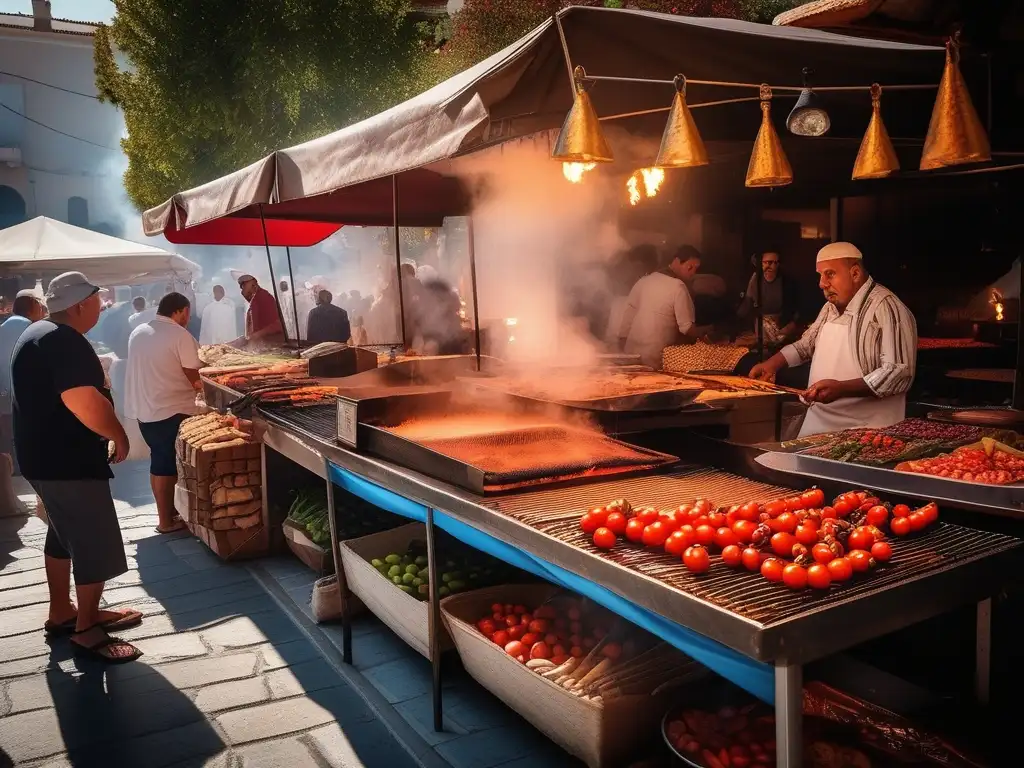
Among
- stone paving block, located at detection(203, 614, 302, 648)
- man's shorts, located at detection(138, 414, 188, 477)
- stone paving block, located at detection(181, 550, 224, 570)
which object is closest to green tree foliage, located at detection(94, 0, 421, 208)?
man's shorts, located at detection(138, 414, 188, 477)

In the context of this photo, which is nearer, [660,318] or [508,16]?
[660,318]

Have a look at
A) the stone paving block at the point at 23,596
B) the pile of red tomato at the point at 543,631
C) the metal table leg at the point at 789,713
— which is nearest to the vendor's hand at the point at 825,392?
the pile of red tomato at the point at 543,631

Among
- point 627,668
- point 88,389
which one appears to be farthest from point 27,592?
point 627,668

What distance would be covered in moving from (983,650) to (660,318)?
546 centimetres

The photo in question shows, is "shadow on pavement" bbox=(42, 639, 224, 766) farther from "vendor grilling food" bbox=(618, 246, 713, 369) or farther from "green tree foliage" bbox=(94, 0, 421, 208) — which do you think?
"green tree foliage" bbox=(94, 0, 421, 208)

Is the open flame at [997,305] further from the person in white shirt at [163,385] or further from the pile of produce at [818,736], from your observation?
the person in white shirt at [163,385]

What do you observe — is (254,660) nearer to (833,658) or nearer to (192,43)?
(833,658)

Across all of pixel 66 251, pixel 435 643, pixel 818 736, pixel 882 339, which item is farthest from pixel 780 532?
pixel 66 251

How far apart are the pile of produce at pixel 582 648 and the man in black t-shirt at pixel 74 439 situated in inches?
95.7

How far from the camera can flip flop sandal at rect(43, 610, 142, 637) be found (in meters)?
5.14

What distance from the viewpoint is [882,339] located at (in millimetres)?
4645

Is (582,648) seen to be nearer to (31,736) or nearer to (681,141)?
(681,141)

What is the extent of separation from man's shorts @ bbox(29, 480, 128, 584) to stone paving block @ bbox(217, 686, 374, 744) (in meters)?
1.37

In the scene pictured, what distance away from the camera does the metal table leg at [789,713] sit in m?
2.03
